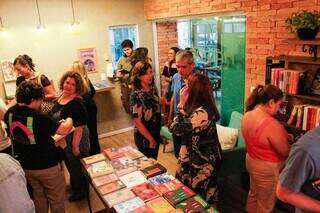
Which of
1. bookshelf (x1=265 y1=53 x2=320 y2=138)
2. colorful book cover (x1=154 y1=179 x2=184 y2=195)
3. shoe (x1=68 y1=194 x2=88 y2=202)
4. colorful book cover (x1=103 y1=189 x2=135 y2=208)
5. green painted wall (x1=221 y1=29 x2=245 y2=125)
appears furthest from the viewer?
green painted wall (x1=221 y1=29 x2=245 y2=125)

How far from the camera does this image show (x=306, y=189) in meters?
1.45

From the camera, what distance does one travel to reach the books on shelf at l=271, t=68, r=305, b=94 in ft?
9.44

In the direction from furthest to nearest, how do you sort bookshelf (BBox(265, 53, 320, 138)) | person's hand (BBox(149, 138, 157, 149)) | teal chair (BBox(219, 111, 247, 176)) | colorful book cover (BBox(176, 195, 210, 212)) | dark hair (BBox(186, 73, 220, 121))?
1. teal chair (BBox(219, 111, 247, 176))
2. person's hand (BBox(149, 138, 157, 149))
3. bookshelf (BBox(265, 53, 320, 138))
4. dark hair (BBox(186, 73, 220, 121))
5. colorful book cover (BBox(176, 195, 210, 212))

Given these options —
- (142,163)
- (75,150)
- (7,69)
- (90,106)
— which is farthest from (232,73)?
(7,69)

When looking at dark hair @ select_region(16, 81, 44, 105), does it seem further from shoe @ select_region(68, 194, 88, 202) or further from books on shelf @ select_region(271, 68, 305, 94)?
books on shelf @ select_region(271, 68, 305, 94)

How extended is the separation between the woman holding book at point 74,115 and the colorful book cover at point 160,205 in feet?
4.40

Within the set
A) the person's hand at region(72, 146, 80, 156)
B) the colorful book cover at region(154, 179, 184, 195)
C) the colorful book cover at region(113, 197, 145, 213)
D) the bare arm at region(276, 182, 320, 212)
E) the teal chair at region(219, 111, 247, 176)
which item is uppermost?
the bare arm at region(276, 182, 320, 212)

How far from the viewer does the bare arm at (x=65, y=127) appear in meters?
2.55

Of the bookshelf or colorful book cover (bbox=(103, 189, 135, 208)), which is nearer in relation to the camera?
colorful book cover (bbox=(103, 189, 135, 208))

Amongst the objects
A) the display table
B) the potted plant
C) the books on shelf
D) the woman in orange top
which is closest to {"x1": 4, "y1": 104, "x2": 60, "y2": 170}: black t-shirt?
the display table

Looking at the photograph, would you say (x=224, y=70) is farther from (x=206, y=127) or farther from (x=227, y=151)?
(x=206, y=127)

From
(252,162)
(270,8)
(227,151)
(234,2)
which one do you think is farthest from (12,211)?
(234,2)

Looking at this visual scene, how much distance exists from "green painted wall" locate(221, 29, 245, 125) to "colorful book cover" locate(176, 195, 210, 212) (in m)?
2.31

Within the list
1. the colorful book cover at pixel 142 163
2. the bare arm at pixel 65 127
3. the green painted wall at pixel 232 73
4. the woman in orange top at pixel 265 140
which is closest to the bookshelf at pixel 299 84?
the woman in orange top at pixel 265 140
